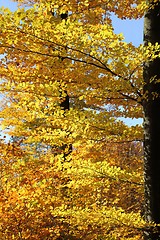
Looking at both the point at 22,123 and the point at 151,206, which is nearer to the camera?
the point at 151,206

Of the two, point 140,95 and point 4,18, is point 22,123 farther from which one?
point 4,18

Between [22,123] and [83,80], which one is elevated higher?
[22,123]

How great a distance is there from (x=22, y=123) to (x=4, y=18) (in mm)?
4575

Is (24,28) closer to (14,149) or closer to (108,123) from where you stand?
(108,123)

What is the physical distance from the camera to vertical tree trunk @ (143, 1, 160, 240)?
14.1ft

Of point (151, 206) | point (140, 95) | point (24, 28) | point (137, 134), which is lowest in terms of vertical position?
point (151, 206)

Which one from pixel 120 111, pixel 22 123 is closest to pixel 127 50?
pixel 120 111

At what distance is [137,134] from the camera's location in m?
4.67

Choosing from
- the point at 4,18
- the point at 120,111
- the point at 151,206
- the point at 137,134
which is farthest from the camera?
the point at 120,111

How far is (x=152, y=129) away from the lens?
4379 mm

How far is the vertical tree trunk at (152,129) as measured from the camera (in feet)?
14.1

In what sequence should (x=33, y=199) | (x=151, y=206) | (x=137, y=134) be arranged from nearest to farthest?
(x=151, y=206) → (x=137, y=134) → (x=33, y=199)

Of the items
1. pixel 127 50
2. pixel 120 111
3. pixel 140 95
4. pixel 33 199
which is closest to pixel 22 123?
pixel 33 199

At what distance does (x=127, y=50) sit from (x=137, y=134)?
4.71 feet
